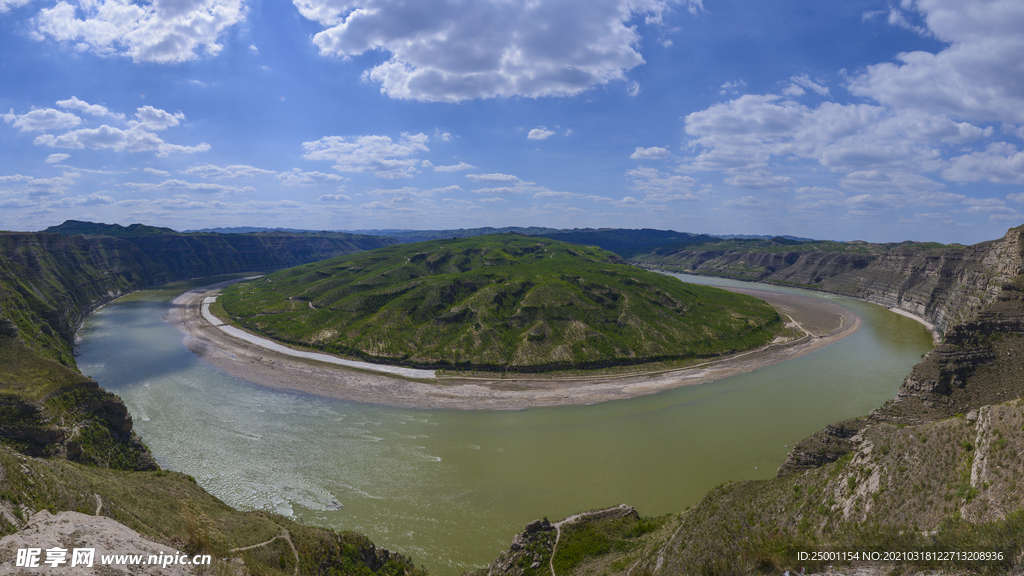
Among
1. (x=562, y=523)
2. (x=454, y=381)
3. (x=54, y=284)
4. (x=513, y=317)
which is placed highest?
(x=54, y=284)

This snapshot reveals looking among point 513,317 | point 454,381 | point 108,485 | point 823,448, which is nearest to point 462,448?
point 454,381

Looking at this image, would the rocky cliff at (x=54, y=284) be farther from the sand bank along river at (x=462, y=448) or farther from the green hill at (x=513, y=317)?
the green hill at (x=513, y=317)

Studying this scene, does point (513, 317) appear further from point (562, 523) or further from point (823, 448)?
point (823, 448)

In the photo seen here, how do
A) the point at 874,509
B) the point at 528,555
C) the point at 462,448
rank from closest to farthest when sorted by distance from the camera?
the point at 874,509
the point at 528,555
the point at 462,448

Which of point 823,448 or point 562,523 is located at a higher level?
point 823,448

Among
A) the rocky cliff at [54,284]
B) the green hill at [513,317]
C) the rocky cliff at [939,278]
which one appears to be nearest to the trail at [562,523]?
the green hill at [513,317]

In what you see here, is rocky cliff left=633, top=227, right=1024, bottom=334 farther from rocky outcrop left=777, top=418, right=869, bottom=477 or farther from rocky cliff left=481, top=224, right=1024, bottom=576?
rocky cliff left=481, top=224, right=1024, bottom=576

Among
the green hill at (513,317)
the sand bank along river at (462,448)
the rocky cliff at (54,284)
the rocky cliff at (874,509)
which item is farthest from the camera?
the green hill at (513,317)
